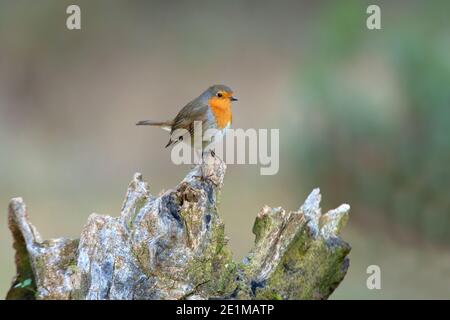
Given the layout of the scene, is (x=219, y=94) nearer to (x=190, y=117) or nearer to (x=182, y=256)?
(x=190, y=117)

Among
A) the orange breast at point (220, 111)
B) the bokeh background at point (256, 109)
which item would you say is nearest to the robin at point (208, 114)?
the orange breast at point (220, 111)

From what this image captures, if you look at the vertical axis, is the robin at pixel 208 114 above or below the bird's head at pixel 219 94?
below

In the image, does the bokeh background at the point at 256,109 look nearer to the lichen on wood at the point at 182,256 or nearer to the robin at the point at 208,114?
the robin at the point at 208,114

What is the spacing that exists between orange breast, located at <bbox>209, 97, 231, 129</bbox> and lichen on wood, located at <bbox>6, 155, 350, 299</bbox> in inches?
44.3

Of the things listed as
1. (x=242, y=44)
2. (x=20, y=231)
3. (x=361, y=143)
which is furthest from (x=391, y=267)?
(x=242, y=44)

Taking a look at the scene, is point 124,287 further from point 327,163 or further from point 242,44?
point 242,44

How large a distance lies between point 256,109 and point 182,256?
537 cm

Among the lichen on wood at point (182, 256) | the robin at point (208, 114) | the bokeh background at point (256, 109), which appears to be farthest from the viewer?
the bokeh background at point (256, 109)

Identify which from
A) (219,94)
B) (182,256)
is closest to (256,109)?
(219,94)

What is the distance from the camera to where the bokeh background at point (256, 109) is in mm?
6082

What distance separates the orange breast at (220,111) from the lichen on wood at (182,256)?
1.12 meters

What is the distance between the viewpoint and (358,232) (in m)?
6.41

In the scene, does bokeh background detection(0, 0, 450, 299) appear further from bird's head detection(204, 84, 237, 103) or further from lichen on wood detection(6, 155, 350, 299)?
lichen on wood detection(6, 155, 350, 299)
